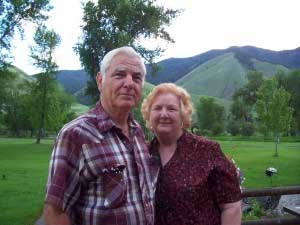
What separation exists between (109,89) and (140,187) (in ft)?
2.07

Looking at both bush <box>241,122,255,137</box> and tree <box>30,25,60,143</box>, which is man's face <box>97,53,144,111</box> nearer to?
tree <box>30,25,60,143</box>

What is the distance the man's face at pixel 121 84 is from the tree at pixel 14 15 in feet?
86.6

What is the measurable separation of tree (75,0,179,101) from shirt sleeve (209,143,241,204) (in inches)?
1269

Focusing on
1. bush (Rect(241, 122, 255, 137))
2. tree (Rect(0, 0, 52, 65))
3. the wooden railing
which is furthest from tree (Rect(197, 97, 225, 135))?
the wooden railing

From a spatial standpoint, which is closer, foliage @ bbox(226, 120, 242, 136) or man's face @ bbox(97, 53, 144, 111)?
man's face @ bbox(97, 53, 144, 111)

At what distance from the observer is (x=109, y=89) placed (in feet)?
8.80

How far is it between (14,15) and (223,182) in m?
27.6

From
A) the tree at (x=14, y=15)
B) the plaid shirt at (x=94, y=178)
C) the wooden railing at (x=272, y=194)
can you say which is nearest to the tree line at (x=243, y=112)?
the tree at (x=14, y=15)

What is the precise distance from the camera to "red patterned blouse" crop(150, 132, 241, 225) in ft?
9.32

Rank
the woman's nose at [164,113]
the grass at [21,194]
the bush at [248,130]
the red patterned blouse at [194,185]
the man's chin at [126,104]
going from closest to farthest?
the man's chin at [126,104] < the red patterned blouse at [194,185] < the woman's nose at [164,113] < the grass at [21,194] < the bush at [248,130]

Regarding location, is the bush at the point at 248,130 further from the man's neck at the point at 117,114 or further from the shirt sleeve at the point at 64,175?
the shirt sleeve at the point at 64,175

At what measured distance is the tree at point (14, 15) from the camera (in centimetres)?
2769

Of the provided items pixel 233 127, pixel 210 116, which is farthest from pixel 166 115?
pixel 210 116

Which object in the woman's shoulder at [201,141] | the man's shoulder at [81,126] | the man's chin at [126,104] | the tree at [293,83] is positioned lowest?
the woman's shoulder at [201,141]
